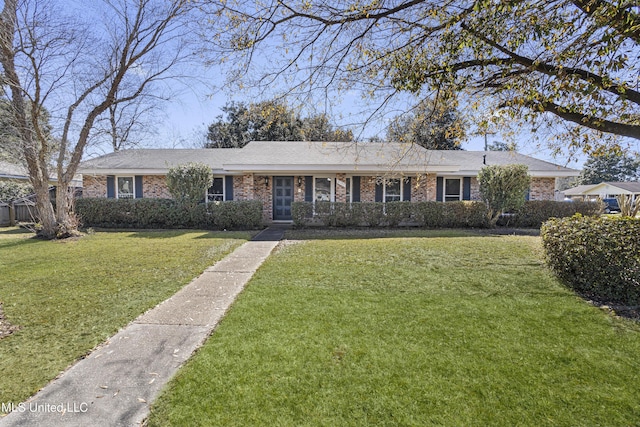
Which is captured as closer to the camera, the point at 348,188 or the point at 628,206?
the point at 628,206

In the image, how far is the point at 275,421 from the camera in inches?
91.2

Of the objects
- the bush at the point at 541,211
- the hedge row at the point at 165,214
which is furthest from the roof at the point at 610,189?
the hedge row at the point at 165,214

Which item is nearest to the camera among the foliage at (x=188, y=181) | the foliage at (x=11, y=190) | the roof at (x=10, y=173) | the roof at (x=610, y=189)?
the foliage at (x=188, y=181)

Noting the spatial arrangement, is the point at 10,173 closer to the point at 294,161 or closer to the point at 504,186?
the point at 294,161

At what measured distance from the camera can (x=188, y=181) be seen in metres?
12.8

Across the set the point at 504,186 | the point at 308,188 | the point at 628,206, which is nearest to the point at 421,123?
the point at 628,206

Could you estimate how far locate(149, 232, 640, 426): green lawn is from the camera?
241 cm

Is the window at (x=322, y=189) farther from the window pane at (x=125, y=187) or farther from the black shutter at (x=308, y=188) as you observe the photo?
the window pane at (x=125, y=187)

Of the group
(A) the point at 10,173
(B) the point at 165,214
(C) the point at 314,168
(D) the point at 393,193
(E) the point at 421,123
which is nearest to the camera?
(E) the point at 421,123

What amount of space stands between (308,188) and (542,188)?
11.2m

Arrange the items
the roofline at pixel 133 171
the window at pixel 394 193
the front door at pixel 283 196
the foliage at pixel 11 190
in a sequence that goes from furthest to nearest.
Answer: the foliage at pixel 11 190, the front door at pixel 283 196, the roofline at pixel 133 171, the window at pixel 394 193

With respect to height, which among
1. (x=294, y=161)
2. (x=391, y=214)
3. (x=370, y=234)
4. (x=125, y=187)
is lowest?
(x=370, y=234)

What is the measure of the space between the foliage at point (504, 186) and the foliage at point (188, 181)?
1093 cm

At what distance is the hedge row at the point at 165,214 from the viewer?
1284 cm
